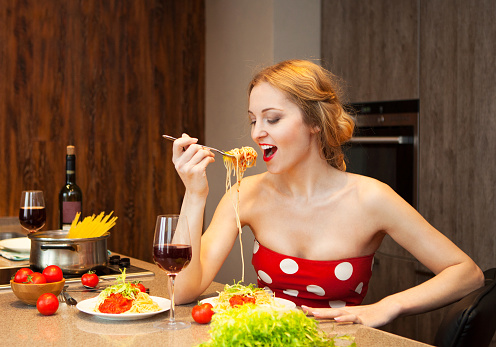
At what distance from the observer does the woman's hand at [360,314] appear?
1.46 meters

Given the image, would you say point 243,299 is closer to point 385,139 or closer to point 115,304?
point 115,304

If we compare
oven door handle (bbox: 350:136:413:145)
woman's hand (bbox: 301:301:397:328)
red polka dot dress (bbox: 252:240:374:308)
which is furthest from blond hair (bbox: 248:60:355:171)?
oven door handle (bbox: 350:136:413:145)

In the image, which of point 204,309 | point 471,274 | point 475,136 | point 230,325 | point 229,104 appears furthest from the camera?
point 229,104

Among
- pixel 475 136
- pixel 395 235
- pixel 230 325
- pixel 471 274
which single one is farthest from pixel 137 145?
pixel 230 325

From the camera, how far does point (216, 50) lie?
436 centimetres

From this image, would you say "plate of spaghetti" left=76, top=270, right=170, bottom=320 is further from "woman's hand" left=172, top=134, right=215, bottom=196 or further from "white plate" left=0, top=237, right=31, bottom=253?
"white plate" left=0, top=237, right=31, bottom=253

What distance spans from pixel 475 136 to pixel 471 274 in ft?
4.48

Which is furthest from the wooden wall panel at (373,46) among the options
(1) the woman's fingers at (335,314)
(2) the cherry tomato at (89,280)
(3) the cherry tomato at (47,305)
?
(3) the cherry tomato at (47,305)

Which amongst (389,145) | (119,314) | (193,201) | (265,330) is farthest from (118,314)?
(389,145)

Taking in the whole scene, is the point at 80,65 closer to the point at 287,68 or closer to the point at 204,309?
the point at 287,68

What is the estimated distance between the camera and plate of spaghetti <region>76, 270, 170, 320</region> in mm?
1438

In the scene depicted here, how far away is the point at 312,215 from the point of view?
2033 mm

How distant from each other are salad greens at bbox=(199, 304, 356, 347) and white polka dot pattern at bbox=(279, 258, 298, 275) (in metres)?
1.01

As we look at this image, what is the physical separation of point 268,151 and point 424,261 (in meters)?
0.62
